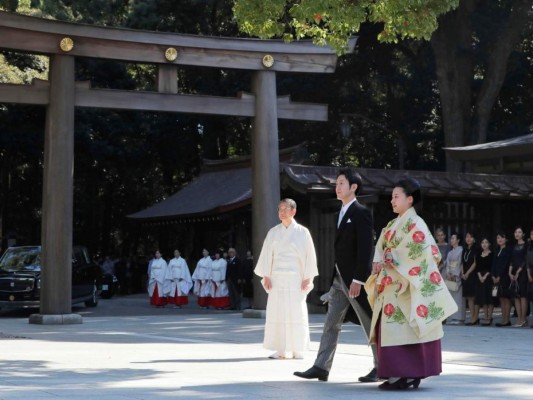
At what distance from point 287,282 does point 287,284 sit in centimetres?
2

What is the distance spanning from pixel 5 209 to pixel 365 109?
14.5m

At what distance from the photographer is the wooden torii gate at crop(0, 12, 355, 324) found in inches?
712

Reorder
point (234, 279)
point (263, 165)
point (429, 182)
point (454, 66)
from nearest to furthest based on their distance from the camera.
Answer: point (263, 165), point (429, 182), point (234, 279), point (454, 66)

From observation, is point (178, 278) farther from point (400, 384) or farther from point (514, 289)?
point (400, 384)

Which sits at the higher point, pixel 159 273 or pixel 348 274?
pixel 159 273

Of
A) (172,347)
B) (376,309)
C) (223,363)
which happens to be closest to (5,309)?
(172,347)

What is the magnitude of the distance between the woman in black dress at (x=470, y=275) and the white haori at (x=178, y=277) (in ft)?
34.9

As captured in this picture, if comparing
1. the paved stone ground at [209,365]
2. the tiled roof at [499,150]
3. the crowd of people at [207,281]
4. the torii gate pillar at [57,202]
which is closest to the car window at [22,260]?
the crowd of people at [207,281]

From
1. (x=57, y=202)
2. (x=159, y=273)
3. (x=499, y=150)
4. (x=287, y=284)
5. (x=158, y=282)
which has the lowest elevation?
(x=287, y=284)

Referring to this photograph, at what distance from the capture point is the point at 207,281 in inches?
1056

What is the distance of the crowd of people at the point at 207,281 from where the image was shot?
1016 inches

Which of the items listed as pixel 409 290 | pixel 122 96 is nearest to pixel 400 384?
pixel 409 290

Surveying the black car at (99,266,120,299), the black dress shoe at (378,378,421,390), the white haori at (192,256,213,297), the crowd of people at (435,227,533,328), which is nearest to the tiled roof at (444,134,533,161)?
the crowd of people at (435,227,533,328)

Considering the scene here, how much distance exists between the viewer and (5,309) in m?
25.1
